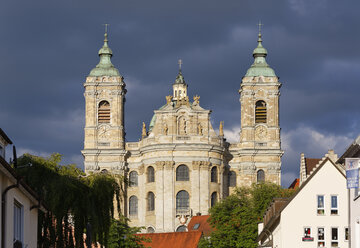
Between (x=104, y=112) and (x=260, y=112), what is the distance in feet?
62.3

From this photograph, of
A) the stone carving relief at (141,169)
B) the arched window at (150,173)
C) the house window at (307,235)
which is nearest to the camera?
the house window at (307,235)

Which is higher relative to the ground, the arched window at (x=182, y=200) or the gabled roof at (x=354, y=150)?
the arched window at (x=182, y=200)

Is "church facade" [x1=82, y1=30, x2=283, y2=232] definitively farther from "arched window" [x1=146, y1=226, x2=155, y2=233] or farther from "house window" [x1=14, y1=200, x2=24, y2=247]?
"house window" [x1=14, y1=200, x2=24, y2=247]

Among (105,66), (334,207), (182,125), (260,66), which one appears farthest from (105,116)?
(334,207)

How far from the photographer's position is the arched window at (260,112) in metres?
132

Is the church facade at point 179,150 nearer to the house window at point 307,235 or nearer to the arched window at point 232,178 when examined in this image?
the arched window at point 232,178

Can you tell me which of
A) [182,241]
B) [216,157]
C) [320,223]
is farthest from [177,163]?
[320,223]

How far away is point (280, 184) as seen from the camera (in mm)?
127562

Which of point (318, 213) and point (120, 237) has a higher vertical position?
point (120, 237)

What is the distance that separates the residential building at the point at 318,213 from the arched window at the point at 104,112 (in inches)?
3228

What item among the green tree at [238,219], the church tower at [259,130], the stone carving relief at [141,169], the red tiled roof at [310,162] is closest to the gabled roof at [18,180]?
the green tree at [238,219]

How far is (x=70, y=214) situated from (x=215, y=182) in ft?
273

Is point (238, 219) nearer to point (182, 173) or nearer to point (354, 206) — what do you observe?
point (182, 173)

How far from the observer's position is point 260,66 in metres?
134
